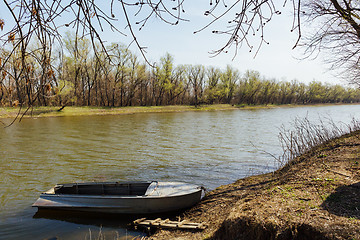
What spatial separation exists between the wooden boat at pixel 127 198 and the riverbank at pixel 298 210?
511mm

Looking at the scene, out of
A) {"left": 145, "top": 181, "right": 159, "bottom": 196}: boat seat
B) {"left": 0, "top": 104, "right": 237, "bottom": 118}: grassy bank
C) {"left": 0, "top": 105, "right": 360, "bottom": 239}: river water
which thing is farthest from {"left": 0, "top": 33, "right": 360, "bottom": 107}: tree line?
{"left": 145, "top": 181, "right": 159, "bottom": 196}: boat seat

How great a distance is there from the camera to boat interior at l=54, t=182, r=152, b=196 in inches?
347

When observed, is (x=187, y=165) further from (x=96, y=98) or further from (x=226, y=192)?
(x=96, y=98)

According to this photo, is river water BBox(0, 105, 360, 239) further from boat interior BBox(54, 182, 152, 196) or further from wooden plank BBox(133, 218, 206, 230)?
boat interior BBox(54, 182, 152, 196)

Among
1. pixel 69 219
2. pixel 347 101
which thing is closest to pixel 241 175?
pixel 69 219

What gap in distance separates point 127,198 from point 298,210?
4882mm

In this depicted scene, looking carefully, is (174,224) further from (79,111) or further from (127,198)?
(79,111)

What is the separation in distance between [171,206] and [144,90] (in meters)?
55.7

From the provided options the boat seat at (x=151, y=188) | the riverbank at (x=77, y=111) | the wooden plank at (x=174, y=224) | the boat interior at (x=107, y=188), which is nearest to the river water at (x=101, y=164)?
the wooden plank at (x=174, y=224)

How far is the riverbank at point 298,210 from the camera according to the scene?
407 cm

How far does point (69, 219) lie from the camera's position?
8.06 meters

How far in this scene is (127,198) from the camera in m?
7.59

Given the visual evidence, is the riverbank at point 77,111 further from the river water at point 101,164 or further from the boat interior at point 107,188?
the boat interior at point 107,188

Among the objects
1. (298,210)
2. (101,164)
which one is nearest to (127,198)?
(298,210)
